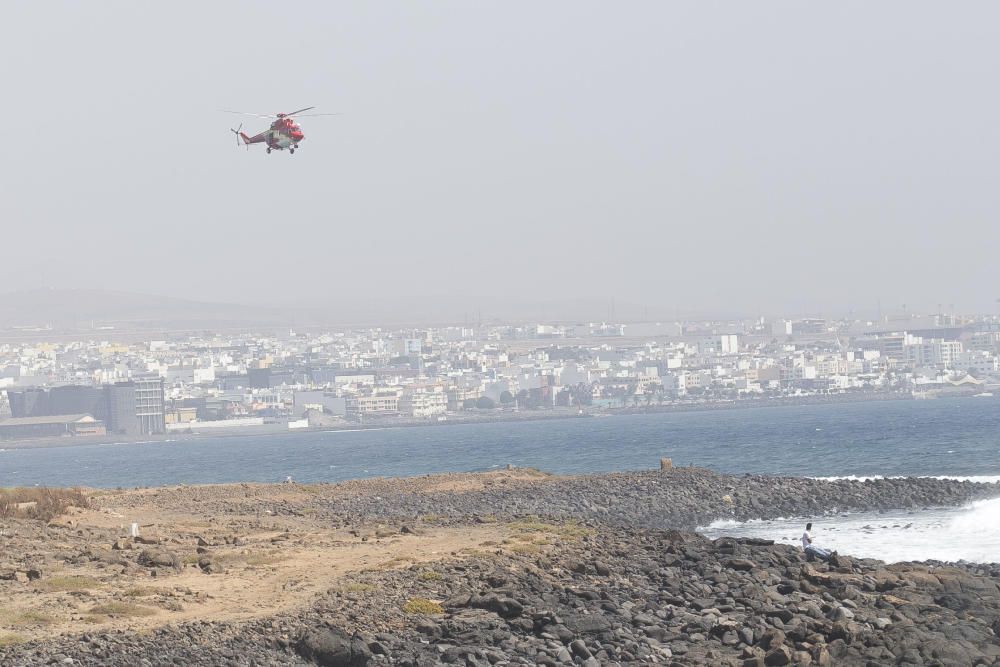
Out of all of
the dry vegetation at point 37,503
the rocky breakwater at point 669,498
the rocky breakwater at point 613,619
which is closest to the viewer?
the rocky breakwater at point 613,619

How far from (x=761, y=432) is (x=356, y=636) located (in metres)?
75.1

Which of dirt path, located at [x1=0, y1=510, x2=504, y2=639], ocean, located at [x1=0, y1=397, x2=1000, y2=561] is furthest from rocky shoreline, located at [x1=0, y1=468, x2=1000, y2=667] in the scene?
ocean, located at [x1=0, y1=397, x2=1000, y2=561]

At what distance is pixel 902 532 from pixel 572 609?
43.3 feet

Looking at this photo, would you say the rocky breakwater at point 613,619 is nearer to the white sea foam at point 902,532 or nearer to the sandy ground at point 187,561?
the sandy ground at point 187,561

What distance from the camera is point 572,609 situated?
15617 mm

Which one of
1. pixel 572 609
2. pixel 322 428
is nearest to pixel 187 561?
pixel 572 609

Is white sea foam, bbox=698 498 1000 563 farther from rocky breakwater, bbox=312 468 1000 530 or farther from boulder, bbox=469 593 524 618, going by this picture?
boulder, bbox=469 593 524 618

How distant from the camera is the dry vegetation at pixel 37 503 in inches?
964

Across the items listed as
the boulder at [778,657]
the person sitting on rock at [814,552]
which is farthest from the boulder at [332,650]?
the person sitting on rock at [814,552]

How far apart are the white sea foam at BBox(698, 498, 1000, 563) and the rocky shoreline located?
3895 millimetres

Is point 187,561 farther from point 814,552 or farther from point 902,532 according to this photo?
point 902,532

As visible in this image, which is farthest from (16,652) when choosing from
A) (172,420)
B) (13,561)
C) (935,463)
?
(172,420)

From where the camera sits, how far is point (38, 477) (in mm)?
80438

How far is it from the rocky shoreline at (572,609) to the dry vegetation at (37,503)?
269cm
